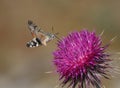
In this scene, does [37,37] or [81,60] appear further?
[81,60]

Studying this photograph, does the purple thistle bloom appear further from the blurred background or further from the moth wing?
the blurred background

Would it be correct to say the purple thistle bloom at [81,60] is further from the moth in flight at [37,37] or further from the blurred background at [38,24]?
the blurred background at [38,24]

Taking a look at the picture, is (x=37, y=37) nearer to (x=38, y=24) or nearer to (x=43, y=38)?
(x=43, y=38)

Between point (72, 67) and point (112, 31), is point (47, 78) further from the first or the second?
point (72, 67)

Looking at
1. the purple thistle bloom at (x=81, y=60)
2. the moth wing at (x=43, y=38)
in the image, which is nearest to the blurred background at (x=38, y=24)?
the purple thistle bloom at (x=81, y=60)

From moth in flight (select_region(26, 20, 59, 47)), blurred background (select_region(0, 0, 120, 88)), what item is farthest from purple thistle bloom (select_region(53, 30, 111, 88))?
blurred background (select_region(0, 0, 120, 88))

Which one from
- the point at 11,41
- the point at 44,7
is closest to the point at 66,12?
the point at 44,7

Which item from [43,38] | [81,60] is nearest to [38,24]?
[81,60]
